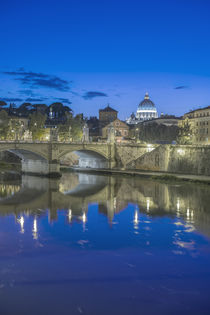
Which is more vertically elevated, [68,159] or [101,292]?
[68,159]

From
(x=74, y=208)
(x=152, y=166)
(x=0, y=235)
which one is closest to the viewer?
(x=0, y=235)

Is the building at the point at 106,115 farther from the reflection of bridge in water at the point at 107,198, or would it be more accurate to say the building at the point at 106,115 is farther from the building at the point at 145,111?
the reflection of bridge in water at the point at 107,198

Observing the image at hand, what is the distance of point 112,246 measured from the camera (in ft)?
60.6

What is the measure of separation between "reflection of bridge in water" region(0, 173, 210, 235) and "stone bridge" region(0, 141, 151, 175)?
3789mm

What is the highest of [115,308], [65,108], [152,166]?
[65,108]

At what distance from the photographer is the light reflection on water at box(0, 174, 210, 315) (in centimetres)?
1252

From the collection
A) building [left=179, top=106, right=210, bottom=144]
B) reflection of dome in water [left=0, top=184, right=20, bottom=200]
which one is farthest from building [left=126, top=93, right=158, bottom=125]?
reflection of dome in water [left=0, top=184, right=20, bottom=200]

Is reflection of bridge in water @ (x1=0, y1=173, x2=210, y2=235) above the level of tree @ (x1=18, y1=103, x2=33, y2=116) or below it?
below

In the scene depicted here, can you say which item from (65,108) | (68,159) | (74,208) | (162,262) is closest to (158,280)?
(162,262)

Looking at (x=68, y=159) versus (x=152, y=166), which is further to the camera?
(x=68, y=159)

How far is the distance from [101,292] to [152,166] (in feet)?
143

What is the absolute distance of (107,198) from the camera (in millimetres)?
33312

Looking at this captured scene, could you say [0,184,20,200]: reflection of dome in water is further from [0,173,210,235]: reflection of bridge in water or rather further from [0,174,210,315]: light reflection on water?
[0,174,210,315]: light reflection on water

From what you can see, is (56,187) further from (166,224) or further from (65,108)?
(65,108)
